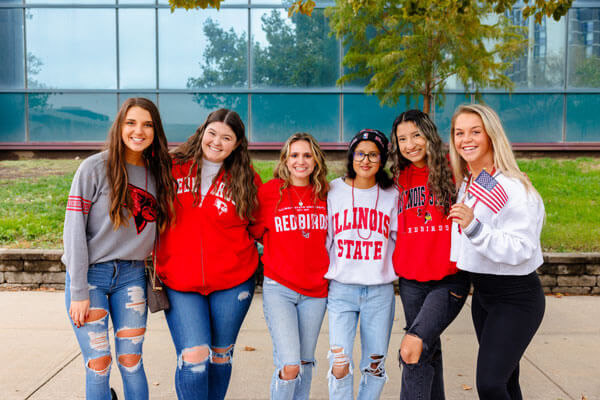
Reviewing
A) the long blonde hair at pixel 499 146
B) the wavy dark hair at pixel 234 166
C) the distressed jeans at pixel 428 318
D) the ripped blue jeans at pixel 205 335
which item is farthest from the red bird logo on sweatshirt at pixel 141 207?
the long blonde hair at pixel 499 146

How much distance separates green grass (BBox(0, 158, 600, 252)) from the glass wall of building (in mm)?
1483

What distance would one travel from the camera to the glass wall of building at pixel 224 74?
13836 millimetres

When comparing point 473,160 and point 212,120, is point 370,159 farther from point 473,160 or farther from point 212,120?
point 212,120

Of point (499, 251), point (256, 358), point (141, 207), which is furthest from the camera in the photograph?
point (256, 358)

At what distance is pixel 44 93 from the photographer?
45.9 feet

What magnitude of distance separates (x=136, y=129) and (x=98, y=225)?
56cm

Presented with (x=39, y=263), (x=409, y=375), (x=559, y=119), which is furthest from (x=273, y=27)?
(x=409, y=375)

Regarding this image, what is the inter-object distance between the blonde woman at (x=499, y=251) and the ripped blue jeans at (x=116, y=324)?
69.3 inches

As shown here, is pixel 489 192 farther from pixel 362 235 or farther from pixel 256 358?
pixel 256 358

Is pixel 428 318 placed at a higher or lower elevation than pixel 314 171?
lower

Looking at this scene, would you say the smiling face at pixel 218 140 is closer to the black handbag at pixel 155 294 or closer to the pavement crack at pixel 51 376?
the black handbag at pixel 155 294

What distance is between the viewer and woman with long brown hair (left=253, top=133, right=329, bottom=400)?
9.89ft

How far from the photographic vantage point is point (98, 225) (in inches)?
112

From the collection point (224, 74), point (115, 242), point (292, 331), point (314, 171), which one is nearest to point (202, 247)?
point (115, 242)
